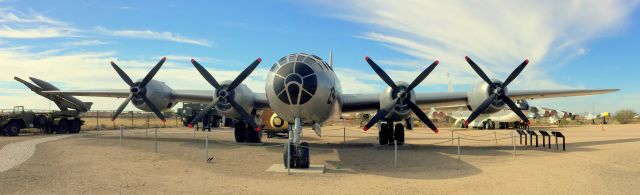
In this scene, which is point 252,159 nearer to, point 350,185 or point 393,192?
point 350,185

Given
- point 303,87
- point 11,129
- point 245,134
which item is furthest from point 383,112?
point 11,129

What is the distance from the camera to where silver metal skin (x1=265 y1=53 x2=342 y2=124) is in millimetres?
12281

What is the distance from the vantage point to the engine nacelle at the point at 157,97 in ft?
65.4

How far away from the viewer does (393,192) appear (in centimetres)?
892

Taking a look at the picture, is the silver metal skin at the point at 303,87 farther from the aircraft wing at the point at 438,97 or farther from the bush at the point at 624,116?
the bush at the point at 624,116

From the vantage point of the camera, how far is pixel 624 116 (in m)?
71.1

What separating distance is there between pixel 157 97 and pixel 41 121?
18.4 m

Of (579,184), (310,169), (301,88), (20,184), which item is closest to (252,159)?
(310,169)

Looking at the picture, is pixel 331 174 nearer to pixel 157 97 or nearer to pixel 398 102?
pixel 398 102

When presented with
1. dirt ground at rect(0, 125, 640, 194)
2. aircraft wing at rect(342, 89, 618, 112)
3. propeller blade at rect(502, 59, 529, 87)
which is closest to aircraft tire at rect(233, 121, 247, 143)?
dirt ground at rect(0, 125, 640, 194)

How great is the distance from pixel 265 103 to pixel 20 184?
1103 cm

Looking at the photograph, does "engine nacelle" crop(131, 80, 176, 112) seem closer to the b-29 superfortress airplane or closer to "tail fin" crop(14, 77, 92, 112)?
the b-29 superfortress airplane

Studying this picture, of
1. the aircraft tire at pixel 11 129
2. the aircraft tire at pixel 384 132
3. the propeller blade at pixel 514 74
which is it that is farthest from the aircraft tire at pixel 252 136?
the aircraft tire at pixel 11 129

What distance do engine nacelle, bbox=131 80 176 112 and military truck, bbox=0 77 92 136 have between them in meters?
15.0
